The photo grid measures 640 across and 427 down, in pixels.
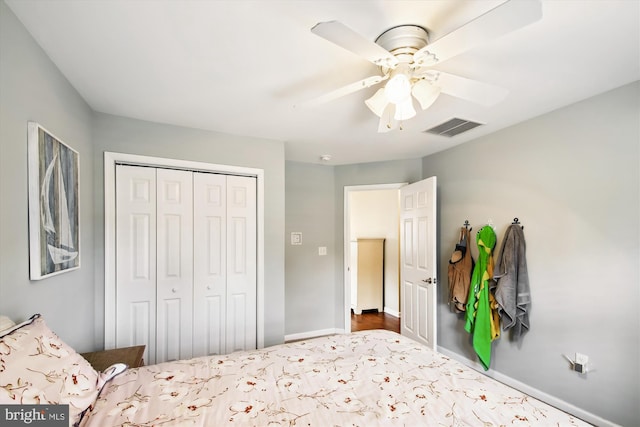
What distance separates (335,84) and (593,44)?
132 cm

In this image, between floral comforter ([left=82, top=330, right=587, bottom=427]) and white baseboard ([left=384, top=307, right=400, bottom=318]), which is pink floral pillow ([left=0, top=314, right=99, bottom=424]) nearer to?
floral comforter ([left=82, top=330, right=587, bottom=427])

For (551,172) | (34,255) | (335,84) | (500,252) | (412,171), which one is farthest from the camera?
(412,171)

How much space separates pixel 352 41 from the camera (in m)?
1.09

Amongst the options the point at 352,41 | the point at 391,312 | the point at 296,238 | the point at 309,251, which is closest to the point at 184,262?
the point at 296,238

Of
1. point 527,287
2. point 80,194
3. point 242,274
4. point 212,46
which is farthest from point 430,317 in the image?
point 80,194

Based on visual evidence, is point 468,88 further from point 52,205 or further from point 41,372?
point 52,205

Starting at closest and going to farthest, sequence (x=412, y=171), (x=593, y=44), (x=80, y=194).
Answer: (x=593, y=44), (x=80, y=194), (x=412, y=171)

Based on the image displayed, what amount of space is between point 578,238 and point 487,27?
190cm

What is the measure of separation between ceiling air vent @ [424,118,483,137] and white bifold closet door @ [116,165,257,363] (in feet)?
5.98

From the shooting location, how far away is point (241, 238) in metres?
2.79

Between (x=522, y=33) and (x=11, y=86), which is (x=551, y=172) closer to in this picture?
(x=522, y=33)

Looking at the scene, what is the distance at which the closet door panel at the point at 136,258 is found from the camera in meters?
2.30

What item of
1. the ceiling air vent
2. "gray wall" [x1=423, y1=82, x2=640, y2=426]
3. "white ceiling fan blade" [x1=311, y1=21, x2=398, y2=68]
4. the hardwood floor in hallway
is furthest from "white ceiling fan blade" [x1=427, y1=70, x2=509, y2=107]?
the hardwood floor in hallway

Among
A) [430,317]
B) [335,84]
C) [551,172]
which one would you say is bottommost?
[430,317]
